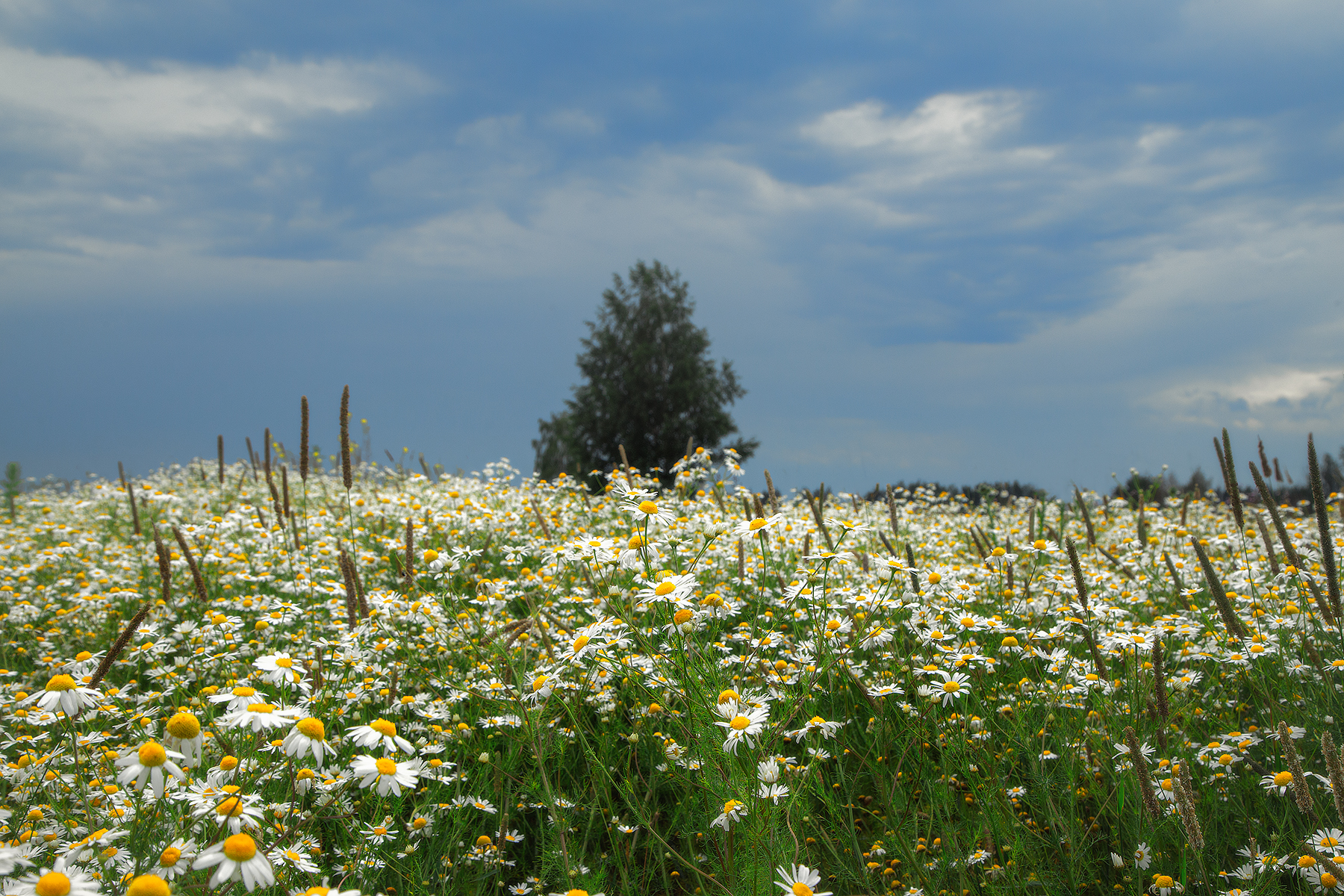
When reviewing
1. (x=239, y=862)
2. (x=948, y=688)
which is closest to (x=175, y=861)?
(x=239, y=862)

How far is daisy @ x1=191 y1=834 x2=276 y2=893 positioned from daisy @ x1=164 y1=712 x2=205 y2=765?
51 cm

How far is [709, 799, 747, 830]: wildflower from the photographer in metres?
2.62

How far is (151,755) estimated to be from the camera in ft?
7.12

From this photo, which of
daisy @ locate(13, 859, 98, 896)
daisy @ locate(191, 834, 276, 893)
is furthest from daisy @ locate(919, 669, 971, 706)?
daisy @ locate(13, 859, 98, 896)

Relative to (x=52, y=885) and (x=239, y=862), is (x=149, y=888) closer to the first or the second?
(x=239, y=862)

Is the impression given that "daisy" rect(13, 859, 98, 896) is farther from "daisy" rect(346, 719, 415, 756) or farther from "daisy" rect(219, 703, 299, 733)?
"daisy" rect(346, 719, 415, 756)

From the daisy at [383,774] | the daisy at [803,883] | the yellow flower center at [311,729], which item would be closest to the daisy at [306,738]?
the yellow flower center at [311,729]

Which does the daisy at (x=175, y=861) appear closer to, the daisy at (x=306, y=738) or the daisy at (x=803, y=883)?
the daisy at (x=306, y=738)

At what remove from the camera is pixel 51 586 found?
6.63 m

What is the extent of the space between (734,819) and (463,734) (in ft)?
5.45

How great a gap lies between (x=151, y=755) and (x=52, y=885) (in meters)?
0.41

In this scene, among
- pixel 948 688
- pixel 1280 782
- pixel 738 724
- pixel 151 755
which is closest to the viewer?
pixel 151 755

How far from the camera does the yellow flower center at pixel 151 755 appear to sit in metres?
2.17

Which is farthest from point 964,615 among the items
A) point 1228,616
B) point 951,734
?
point 1228,616
